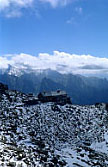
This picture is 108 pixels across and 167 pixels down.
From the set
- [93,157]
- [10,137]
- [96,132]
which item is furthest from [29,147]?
[96,132]

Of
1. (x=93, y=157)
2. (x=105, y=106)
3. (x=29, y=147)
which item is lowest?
(x=93, y=157)

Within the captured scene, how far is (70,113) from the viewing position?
12300cm

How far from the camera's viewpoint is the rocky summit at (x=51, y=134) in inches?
2516

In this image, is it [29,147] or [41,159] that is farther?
[29,147]

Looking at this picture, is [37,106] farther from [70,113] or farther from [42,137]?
[42,137]

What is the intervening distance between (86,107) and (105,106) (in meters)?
14.0

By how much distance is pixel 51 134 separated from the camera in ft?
315

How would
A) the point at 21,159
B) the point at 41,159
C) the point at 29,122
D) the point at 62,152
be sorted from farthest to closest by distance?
the point at 29,122
the point at 62,152
the point at 41,159
the point at 21,159

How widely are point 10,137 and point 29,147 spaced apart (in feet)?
27.7

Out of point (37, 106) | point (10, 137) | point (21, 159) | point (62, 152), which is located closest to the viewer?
point (21, 159)

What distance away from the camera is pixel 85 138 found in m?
104

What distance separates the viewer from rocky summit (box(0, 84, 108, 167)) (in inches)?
2516

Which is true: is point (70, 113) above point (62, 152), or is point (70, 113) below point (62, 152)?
above

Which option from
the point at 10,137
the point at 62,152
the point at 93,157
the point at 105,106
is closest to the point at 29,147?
the point at 10,137
